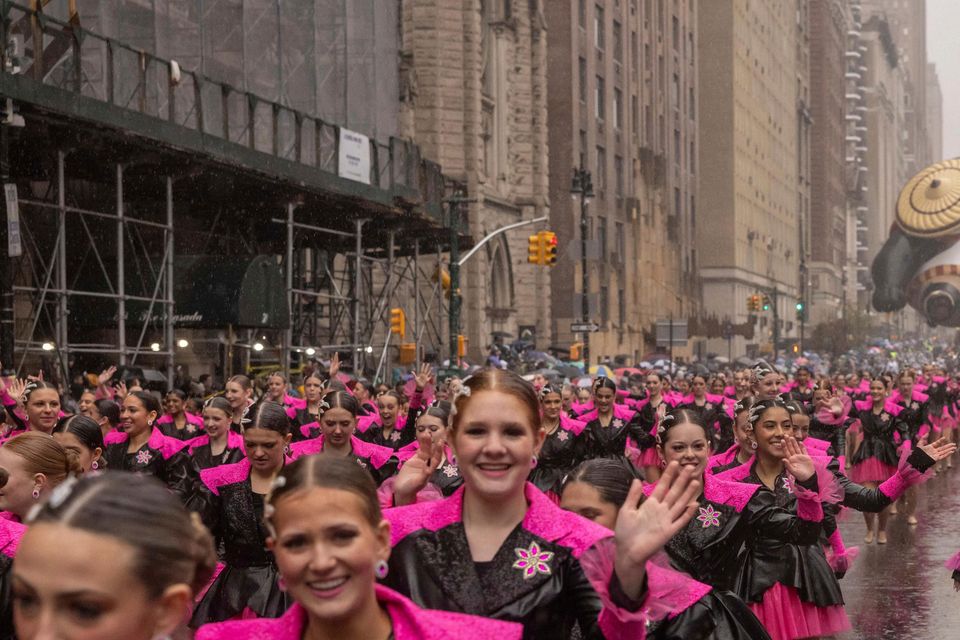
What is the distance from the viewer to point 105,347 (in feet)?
84.4

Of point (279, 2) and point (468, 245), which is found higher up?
point (279, 2)

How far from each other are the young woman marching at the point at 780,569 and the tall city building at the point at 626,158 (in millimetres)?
46031

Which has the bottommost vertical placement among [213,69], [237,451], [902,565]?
[902,565]

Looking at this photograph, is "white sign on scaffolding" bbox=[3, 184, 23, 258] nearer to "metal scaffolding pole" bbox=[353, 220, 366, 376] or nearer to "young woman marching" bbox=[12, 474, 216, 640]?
"metal scaffolding pole" bbox=[353, 220, 366, 376]

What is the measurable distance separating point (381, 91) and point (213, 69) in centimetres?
762

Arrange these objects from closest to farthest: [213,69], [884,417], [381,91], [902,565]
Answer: [902,565]
[884,417]
[213,69]
[381,91]

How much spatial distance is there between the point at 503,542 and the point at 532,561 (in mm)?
114

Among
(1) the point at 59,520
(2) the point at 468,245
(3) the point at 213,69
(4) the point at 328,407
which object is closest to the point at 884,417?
(4) the point at 328,407

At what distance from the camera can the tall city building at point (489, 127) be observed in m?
49.9

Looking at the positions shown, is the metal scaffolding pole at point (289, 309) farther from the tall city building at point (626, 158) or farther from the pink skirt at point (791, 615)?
the tall city building at point (626, 158)

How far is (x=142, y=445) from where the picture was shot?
12008 millimetres

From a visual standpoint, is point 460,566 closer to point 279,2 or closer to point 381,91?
point 279,2

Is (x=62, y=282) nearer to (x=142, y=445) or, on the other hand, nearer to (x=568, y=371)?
(x=142, y=445)

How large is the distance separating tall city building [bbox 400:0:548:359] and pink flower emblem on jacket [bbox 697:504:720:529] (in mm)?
38335
